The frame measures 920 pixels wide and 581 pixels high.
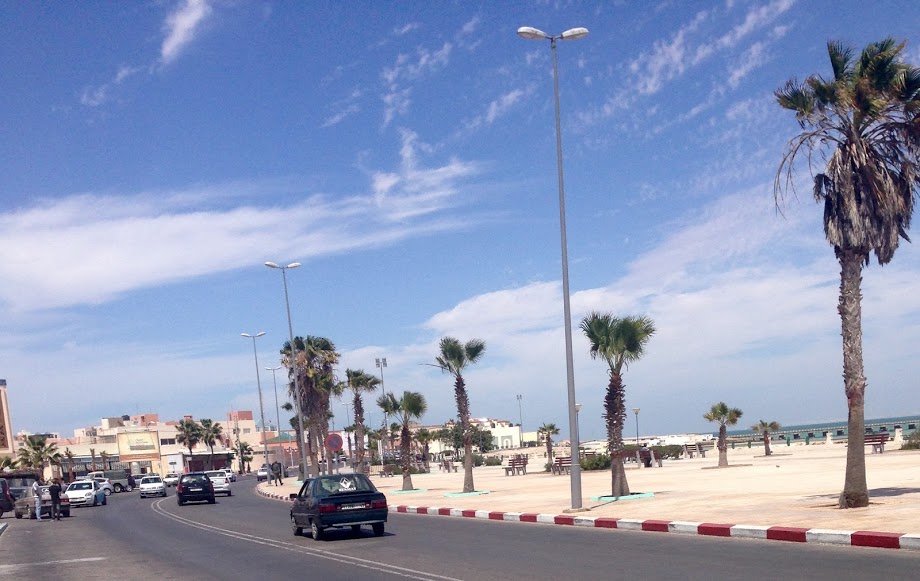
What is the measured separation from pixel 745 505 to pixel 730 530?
4.60 metres

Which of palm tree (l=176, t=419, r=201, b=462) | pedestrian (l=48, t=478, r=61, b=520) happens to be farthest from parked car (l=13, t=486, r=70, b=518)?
palm tree (l=176, t=419, r=201, b=462)

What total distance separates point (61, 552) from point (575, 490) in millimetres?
12496

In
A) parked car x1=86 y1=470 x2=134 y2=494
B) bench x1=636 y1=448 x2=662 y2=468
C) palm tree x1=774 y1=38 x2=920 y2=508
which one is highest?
palm tree x1=774 y1=38 x2=920 y2=508

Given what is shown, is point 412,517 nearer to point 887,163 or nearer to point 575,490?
point 575,490

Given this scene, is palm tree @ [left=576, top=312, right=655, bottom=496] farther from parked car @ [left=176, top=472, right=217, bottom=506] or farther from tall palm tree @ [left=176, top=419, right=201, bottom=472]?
tall palm tree @ [left=176, top=419, right=201, bottom=472]

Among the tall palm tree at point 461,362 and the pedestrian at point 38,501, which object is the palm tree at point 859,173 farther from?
Answer: the pedestrian at point 38,501

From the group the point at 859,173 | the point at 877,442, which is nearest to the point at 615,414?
the point at 859,173

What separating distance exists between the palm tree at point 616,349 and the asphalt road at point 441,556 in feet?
13.6

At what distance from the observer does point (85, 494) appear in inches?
2176

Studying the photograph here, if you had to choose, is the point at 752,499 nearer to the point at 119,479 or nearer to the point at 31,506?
the point at 31,506

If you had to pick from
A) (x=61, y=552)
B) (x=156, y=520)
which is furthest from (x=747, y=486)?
(x=156, y=520)

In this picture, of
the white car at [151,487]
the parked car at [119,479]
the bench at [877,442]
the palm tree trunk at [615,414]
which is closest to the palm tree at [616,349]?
the palm tree trunk at [615,414]

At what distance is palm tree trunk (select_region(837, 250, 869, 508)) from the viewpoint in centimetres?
1783

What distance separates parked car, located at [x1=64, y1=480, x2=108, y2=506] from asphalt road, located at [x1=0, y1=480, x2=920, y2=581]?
2916 centimetres
